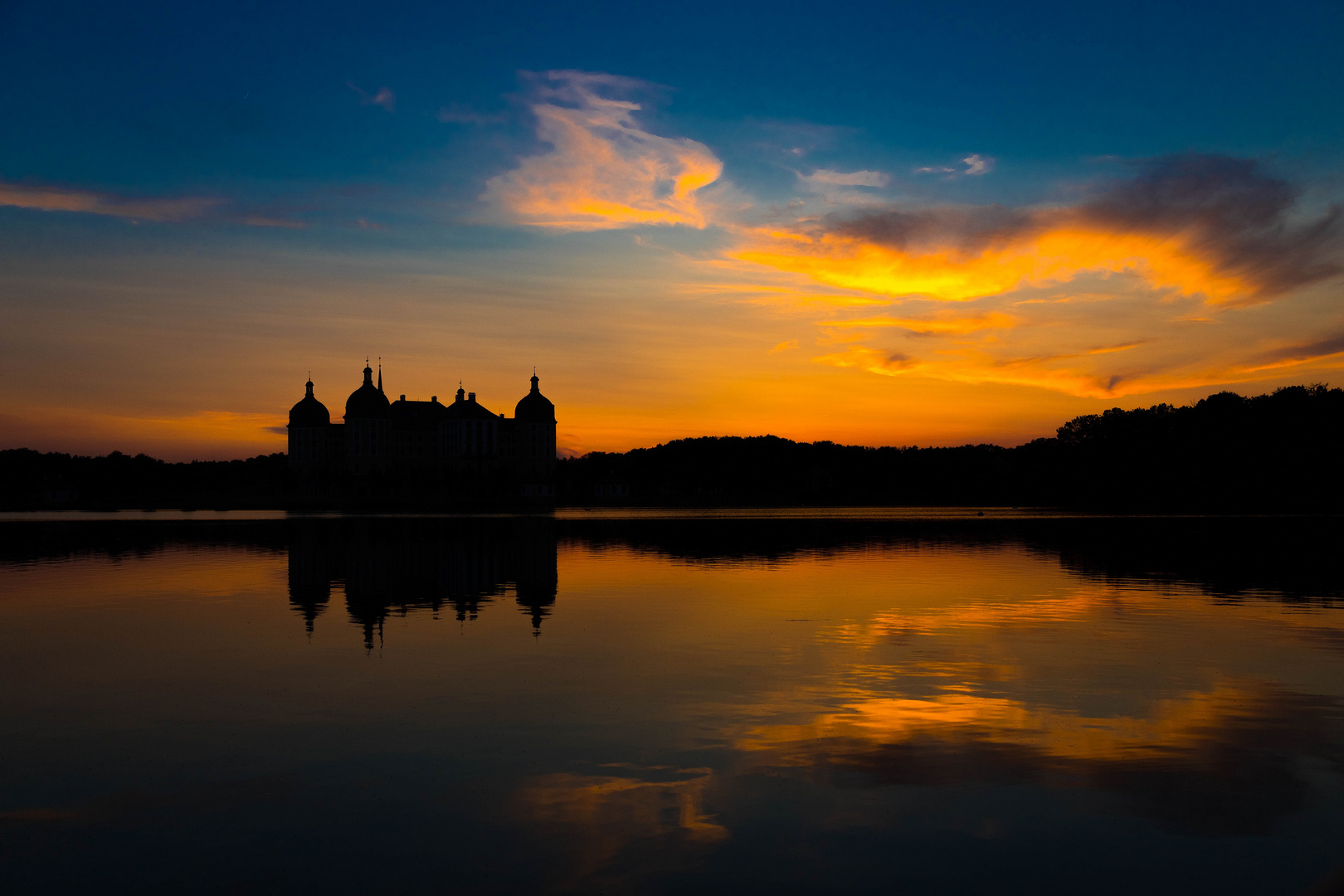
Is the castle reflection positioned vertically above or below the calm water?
above

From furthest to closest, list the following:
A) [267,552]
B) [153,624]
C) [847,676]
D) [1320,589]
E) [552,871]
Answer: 1. [267,552]
2. [1320,589]
3. [153,624]
4. [847,676]
5. [552,871]

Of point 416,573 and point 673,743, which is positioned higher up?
point 416,573

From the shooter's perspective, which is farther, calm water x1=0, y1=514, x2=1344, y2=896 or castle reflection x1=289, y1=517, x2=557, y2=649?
castle reflection x1=289, y1=517, x2=557, y2=649

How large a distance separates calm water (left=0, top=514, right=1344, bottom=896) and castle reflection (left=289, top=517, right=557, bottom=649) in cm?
53

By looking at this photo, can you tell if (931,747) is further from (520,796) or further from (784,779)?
(520,796)

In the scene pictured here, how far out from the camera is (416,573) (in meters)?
43.3

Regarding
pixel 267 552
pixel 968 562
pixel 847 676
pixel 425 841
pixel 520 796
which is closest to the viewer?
pixel 425 841

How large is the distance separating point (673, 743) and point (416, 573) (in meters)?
30.2

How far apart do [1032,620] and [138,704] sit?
867 inches

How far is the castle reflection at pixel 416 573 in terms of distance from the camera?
3166cm

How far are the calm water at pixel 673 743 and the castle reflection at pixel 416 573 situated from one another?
1.74 ft

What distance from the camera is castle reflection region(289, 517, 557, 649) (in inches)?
1246

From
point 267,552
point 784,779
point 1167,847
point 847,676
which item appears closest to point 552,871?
point 784,779

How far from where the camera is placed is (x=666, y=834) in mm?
11227
